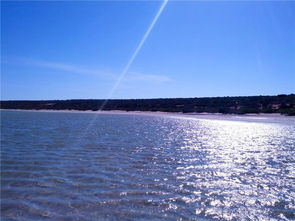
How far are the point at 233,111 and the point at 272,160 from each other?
1221 inches

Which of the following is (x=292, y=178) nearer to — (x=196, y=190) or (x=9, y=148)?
(x=196, y=190)

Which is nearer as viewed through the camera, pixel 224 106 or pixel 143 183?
pixel 143 183

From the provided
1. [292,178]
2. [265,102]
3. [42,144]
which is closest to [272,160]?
[292,178]

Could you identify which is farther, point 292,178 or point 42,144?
point 42,144

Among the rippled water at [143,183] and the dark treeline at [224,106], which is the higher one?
the dark treeline at [224,106]

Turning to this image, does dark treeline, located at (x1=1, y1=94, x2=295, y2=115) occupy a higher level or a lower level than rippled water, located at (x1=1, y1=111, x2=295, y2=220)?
higher

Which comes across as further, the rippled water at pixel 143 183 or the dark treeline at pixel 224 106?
the dark treeline at pixel 224 106

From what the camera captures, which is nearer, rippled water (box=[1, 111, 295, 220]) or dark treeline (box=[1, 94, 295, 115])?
rippled water (box=[1, 111, 295, 220])

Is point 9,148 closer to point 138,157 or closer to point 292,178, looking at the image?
point 138,157

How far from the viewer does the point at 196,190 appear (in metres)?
5.60

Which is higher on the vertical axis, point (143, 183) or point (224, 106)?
point (224, 106)

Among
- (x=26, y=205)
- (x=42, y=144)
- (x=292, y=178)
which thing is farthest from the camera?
(x=42, y=144)

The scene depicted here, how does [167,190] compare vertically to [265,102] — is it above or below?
below

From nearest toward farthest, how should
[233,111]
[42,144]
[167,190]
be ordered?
1. [167,190]
2. [42,144]
3. [233,111]
